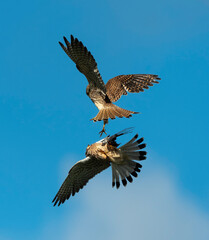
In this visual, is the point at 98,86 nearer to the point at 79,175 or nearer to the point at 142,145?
the point at 142,145

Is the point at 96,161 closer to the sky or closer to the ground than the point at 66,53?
closer to the ground

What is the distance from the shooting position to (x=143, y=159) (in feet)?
32.5

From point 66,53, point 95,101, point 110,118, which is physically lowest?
point 110,118

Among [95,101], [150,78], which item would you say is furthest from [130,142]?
[150,78]

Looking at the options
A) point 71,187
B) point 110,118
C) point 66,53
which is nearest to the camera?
point 110,118

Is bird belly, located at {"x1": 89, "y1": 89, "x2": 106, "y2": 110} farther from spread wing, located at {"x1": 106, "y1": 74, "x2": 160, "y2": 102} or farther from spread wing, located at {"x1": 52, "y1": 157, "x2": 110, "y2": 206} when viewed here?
spread wing, located at {"x1": 52, "y1": 157, "x2": 110, "y2": 206}

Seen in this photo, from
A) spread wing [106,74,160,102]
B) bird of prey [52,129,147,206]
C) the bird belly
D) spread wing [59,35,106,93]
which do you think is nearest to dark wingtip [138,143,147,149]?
bird of prey [52,129,147,206]

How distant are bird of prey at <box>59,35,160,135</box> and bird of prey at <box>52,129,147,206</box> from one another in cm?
40

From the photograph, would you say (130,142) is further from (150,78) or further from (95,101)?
(150,78)

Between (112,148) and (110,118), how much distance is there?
2.22 feet

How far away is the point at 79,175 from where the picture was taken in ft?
35.7

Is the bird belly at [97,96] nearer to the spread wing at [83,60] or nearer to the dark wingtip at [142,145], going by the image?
the spread wing at [83,60]

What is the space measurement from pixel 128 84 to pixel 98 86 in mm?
1687

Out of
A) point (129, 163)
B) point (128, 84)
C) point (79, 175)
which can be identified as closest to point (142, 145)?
point (129, 163)
